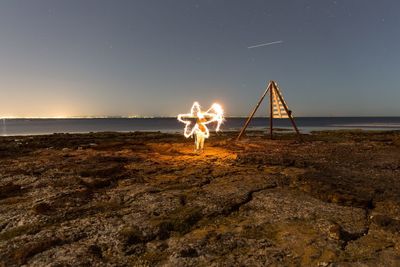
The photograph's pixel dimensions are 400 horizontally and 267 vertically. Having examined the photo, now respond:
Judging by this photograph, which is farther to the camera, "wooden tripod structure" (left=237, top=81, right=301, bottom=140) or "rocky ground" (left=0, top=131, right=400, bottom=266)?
"wooden tripod structure" (left=237, top=81, right=301, bottom=140)

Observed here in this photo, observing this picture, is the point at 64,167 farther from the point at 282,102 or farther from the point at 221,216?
the point at 282,102

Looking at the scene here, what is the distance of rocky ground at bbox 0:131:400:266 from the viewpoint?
209 inches

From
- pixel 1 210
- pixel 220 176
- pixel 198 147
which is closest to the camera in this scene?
pixel 1 210

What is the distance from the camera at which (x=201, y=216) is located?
23.6ft

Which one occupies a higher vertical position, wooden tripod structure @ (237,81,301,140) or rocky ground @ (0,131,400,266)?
wooden tripod structure @ (237,81,301,140)

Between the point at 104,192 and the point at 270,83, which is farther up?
the point at 270,83

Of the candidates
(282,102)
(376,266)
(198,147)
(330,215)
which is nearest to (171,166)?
(198,147)

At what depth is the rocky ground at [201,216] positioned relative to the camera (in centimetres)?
532

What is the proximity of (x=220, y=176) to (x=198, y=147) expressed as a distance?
866 cm

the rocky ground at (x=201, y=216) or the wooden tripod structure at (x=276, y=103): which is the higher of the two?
the wooden tripod structure at (x=276, y=103)

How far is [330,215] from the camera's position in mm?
7164

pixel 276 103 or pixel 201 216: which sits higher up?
pixel 276 103

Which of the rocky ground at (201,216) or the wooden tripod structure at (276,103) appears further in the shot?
the wooden tripod structure at (276,103)

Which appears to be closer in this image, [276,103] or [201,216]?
[201,216]
